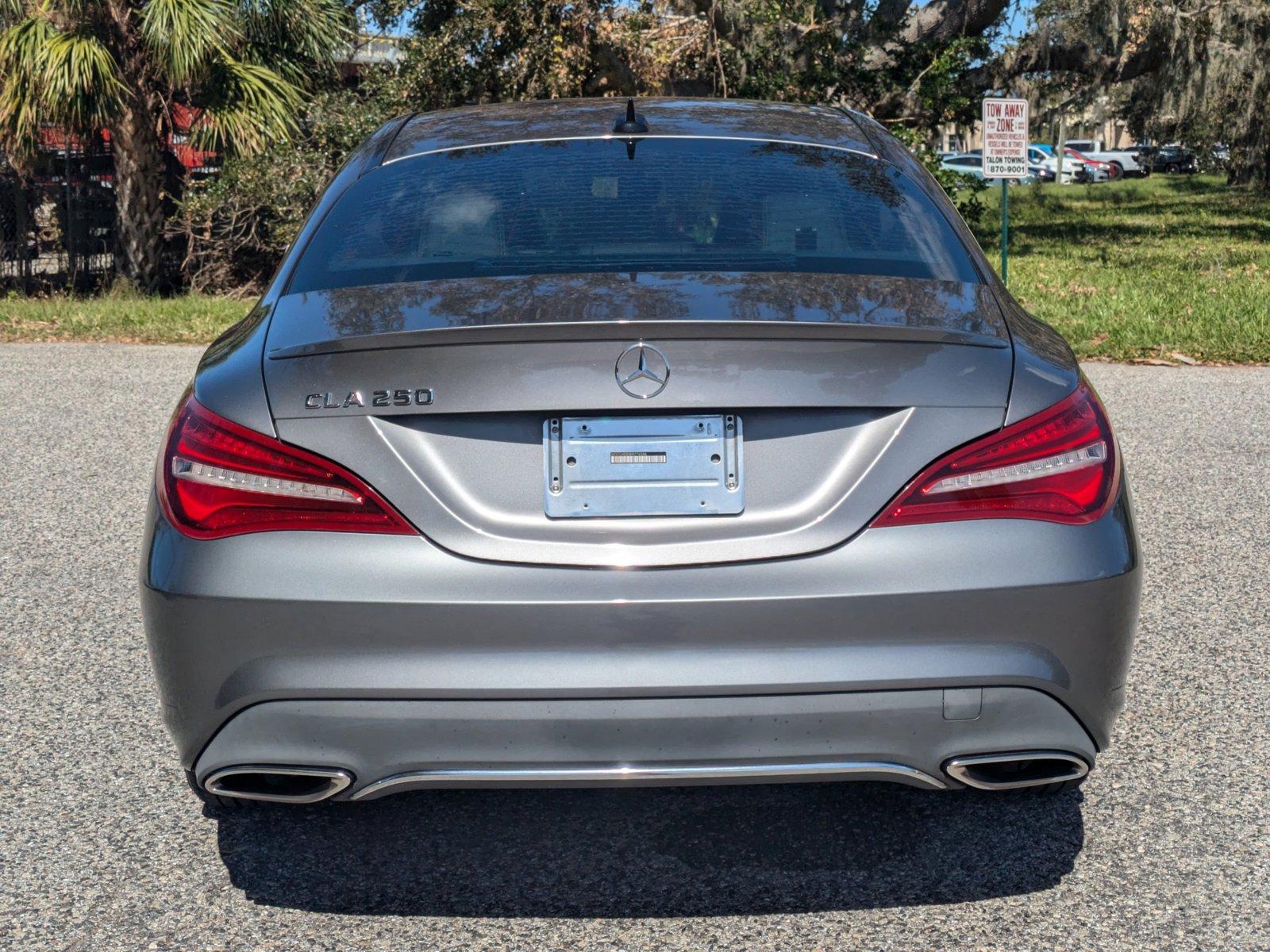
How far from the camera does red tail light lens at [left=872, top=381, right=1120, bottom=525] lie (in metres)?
2.43

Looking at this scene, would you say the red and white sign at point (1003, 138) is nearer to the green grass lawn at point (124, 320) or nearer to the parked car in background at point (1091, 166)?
the green grass lawn at point (124, 320)

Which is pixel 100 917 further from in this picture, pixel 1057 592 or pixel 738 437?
pixel 1057 592

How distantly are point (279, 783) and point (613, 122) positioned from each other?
1.84 metres

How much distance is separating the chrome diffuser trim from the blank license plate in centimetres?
44

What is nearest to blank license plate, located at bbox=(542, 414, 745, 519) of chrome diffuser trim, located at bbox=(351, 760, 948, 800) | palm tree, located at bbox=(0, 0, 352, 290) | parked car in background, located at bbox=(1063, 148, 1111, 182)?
chrome diffuser trim, located at bbox=(351, 760, 948, 800)

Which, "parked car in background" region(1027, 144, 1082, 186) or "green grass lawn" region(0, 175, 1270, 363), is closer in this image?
"green grass lawn" region(0, 175, 1270, 363)

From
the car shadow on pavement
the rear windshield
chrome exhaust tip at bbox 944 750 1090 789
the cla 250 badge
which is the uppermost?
the rear windshield

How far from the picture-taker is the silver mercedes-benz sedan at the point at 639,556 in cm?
239

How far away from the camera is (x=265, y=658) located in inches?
96.5

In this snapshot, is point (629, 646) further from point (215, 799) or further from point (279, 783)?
point (215, 799)

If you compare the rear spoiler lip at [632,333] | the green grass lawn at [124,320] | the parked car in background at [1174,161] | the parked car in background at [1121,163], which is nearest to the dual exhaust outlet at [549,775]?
the rear spoiler lip at [632,333]

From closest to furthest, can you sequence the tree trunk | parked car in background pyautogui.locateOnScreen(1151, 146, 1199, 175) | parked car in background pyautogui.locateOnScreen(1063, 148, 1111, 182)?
the tree trunk
parked car in background pyautogui.locateOnScreen(1063, 148, 1111, 182)
parked car in background pyautogui.locateOnScreen(1151, 146, 1199, 175)

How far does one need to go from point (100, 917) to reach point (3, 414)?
6595mm

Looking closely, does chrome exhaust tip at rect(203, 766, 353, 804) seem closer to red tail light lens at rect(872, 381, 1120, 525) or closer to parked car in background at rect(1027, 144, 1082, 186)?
red tail light lens at rect(872, 381, 1120, 525)
